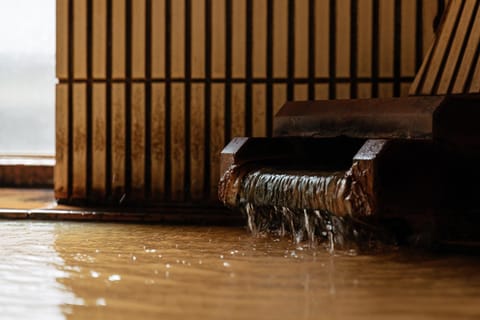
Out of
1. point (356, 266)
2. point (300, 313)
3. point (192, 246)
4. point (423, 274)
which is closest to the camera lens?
point (300, 313)

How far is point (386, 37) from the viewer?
21.3ft

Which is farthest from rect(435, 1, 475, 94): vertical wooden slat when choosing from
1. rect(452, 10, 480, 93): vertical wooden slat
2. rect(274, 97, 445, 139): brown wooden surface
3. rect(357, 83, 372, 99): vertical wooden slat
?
rect(357, 83, 372, 99): vertical wooden slat

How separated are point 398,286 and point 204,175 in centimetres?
366

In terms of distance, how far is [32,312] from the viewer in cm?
266

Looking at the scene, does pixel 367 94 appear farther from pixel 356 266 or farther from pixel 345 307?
pixel 345 307

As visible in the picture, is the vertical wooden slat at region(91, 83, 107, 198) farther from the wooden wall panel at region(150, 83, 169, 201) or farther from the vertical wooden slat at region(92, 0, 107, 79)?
the wooden wall panel at region(150, 83, 169, 201)

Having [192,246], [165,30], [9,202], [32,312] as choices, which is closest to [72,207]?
[9,202]

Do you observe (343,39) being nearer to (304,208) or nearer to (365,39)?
(365,39)

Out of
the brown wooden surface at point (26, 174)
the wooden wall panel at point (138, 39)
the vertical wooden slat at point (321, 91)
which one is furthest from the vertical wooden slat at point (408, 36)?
the brown wooden surface at point (26, 174)

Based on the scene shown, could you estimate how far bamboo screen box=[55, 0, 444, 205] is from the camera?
6500 mm

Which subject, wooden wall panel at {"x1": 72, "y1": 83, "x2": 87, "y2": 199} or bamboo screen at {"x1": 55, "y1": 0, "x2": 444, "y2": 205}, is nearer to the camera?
bamboo screen at {"x1": 55, "y1": 0, "x2": 444, "y2": 205}

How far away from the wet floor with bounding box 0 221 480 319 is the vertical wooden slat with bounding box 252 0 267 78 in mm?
2216

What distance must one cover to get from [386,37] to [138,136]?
91.6 inches

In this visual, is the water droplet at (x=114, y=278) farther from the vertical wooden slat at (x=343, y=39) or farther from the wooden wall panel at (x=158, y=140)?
the vertical wooden slat at (x=343, y=39)
